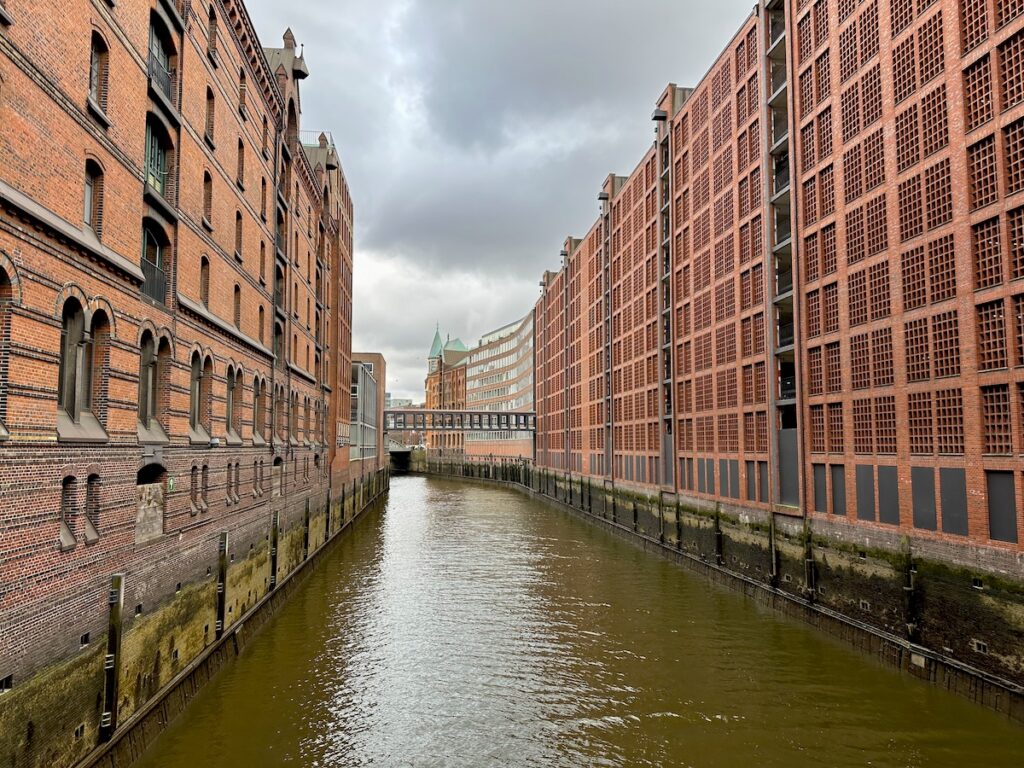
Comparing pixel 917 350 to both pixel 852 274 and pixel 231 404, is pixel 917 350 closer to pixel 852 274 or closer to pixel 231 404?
pixel 852 274

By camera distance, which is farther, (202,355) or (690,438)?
(690,438)

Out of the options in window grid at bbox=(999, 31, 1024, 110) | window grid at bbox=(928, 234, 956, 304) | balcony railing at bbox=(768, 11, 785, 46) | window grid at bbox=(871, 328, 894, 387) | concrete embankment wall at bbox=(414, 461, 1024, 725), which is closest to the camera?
concrete embankment wall at bbox=(414, 461, 1024, 725)

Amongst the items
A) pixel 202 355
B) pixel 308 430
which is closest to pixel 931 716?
pixel 202 355

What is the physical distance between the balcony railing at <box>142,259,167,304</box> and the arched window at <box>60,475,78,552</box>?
14.2 ft

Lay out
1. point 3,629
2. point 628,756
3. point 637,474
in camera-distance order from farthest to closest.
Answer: point 637,474 → point 628,756 → point 3,629

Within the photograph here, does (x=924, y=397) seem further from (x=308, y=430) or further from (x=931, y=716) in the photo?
(x=308, y=430)

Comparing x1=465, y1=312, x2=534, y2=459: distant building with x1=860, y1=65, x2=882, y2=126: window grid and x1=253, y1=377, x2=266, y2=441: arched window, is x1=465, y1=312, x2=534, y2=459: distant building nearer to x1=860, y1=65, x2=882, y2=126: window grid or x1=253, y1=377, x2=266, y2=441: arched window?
x1=253, y1=377, x2=266, y2=441: arched window

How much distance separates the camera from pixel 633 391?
134 feet

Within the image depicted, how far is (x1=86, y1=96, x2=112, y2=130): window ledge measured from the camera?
10.3 meters

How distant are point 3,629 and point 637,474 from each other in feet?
110

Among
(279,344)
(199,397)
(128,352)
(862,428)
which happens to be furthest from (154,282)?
(862,428)

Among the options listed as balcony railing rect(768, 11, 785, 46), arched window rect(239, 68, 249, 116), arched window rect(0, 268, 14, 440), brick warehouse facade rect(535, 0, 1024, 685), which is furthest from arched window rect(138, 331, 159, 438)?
balcony railing rect(768, 11, 785, 46)

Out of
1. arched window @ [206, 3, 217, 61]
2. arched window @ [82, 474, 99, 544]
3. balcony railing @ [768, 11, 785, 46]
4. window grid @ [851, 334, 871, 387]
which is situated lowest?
arched window @ [82, 474, 99, 544]

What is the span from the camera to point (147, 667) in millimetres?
11555
